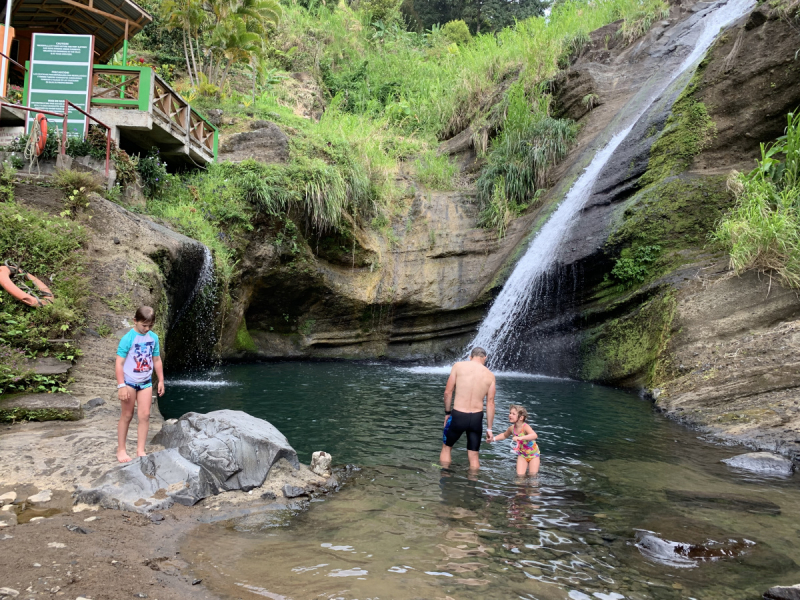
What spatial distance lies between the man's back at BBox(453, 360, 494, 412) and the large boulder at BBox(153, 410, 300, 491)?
6.32ft

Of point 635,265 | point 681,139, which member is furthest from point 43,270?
point 681,139

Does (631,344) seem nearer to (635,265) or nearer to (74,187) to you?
(635,265)

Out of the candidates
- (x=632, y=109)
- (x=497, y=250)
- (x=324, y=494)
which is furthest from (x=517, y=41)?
(x=324, y=494)

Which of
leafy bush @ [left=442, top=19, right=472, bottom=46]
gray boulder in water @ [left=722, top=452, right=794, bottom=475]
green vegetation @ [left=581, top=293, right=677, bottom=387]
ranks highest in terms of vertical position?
leafy bush @ [left=442, top=19, right=472, bottom=46]

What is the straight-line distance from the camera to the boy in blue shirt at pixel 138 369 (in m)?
5.13

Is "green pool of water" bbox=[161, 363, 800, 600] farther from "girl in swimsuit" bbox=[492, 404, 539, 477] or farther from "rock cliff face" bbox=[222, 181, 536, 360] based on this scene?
"rock cliff face" bbox=[222, 181, 536, 360]

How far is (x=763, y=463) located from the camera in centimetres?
625

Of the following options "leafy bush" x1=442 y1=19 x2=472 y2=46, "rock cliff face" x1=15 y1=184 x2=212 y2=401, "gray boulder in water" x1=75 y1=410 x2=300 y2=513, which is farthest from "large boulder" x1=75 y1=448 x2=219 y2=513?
"leafy bush" x1=442 y1=19 x2=472 y2=46

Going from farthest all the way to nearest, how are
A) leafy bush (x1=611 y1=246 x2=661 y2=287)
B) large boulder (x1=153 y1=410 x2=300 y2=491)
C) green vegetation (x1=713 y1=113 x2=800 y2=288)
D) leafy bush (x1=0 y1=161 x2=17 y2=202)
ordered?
leafy bush (x1=611 y1=246 x2=661 y2=287) < green vegetation (x1=713 y1=113 x2=800 y2=288) < leafy bush (x1=0 y1=161 x2=17 y2=202) < large boulder (x1=153 y1=410 x2=300 y2=491)

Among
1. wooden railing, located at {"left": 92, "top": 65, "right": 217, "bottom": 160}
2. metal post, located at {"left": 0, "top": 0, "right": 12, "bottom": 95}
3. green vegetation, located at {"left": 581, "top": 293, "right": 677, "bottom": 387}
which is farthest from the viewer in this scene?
metal post, located at {"left": 0, "top": 0, "right": 12, "bottom": 95}

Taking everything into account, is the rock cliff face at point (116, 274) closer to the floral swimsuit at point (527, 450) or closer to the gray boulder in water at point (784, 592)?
the floral swimsuit at point (527, 450)

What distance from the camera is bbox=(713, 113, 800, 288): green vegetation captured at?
30.9ft

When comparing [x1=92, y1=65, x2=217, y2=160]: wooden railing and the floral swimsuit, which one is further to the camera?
[x1=92, y1=65, x2=217, y2=160]: wooden railing

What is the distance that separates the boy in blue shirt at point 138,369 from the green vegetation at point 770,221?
935 cm
